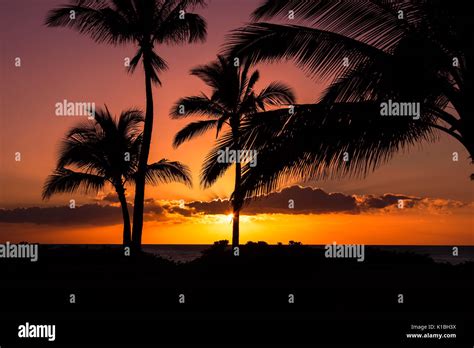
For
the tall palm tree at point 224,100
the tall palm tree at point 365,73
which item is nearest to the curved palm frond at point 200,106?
the tall palm tree at point 224,100

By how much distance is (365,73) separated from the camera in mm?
7262

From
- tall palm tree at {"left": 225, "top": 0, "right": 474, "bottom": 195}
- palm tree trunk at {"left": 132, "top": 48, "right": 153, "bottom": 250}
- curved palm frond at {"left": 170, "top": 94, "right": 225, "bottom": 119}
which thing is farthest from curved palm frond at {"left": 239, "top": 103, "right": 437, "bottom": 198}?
Result: curved palm frond at {"left": 170, "top": 94, "right": 225, "bottom": 119}

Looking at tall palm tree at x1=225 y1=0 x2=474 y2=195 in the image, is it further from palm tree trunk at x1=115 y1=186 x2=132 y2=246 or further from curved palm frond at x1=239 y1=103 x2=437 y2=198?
palm tree trunk at x1=115 y1=186 x2=132 y2=246

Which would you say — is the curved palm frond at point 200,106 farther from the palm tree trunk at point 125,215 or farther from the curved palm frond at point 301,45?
the curved palm frond at point 301,45

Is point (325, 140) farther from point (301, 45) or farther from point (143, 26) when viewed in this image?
point (143, 26)

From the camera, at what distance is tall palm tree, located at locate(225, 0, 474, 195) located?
707 centimetres

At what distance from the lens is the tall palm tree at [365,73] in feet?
23.2

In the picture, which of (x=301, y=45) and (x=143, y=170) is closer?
(x=301, y=45)

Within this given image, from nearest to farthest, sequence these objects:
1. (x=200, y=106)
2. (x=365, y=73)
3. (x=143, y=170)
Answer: (x=365, y=73)
(x=143, y=170)
(x=200, y=106)

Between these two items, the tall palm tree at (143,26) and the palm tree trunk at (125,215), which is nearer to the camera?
the tall palm tree at (143,26)

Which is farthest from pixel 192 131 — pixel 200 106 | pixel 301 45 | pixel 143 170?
pixel 301 45

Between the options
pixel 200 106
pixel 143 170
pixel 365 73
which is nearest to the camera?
pixel 365 73

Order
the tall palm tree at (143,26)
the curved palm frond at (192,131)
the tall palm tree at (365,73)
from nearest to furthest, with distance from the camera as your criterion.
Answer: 1. the tall palm tree at (365,73)
2. the tall palm tree at (143,26)
3. the curved palm frond at (192,131)

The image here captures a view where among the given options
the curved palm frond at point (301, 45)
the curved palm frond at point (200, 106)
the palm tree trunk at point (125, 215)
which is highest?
the curved palm frond at point (200, 106)
